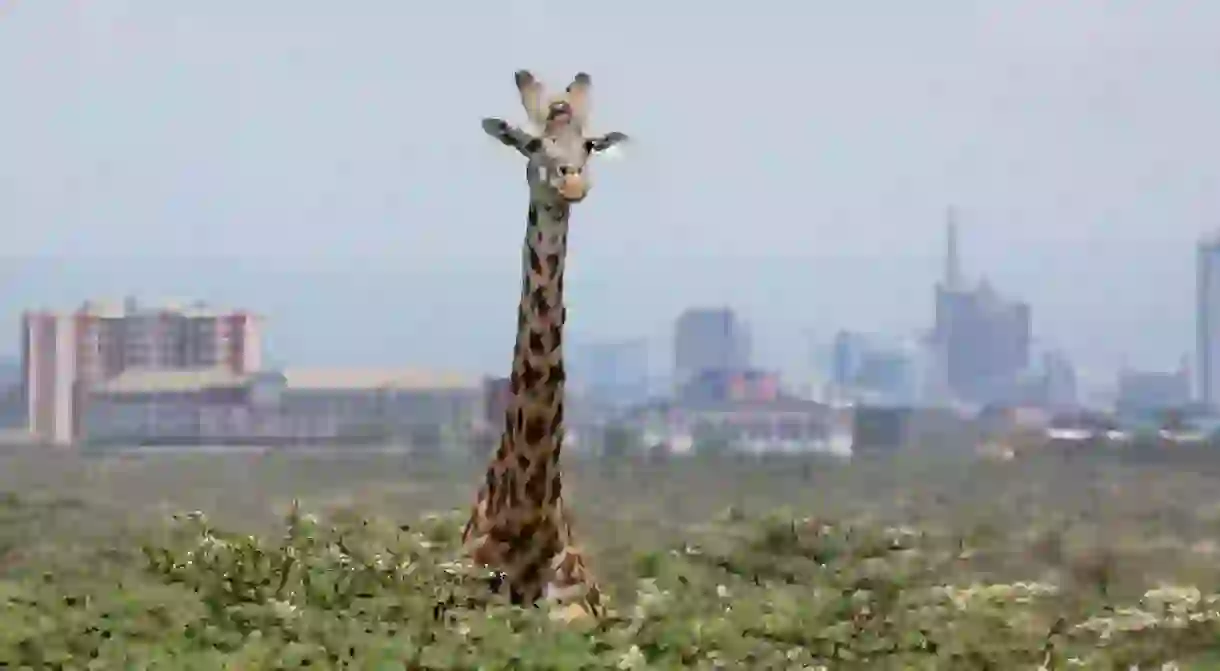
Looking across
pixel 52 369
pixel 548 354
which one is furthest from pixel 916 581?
pixel 52 369

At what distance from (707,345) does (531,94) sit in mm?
3277

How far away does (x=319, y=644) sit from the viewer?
12.0 feet

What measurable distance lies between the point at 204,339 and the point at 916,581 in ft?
10.5

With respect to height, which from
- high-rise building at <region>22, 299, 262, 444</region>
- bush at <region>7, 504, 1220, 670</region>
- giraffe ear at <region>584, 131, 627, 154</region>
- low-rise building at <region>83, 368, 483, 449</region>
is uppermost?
giraffe ear at <region>584, 131, 627, 154</region>

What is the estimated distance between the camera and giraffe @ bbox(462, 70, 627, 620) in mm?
4684

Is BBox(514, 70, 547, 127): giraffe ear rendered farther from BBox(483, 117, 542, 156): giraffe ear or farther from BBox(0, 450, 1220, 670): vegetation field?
BBox(0, 450, 1220, 670): vegetation field

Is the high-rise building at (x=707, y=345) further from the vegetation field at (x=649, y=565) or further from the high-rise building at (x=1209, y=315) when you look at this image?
the high-rise building at (x=1209, y=315)

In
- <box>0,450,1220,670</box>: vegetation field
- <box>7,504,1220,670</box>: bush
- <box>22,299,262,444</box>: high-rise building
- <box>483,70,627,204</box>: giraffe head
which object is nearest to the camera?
<box>7,504,1220,670</box>: bush

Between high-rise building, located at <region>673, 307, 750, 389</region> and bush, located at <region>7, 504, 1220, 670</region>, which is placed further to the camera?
high-rise building, located at <region>673, 307, 750, 389</region>

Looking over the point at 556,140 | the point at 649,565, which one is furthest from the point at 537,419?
the point at 649,565

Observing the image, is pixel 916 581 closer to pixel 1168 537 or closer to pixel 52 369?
pixel 1168 537

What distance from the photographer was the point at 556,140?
15.2ft

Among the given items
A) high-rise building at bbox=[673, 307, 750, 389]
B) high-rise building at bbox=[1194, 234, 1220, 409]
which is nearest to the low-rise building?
high-rise building at bbox=[673, 307, 750, 389]

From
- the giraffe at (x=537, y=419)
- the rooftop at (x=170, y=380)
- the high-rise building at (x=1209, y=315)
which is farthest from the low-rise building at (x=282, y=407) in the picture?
the high-rise building at (x=1209, y=315)
